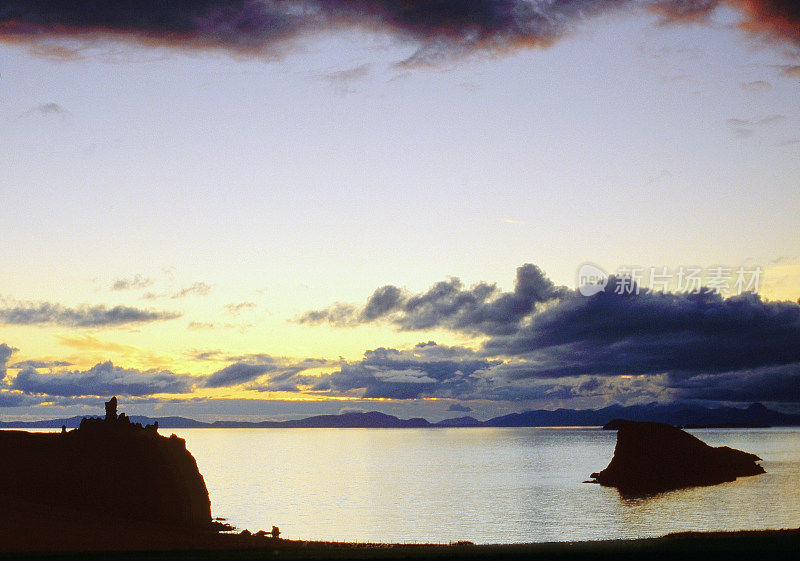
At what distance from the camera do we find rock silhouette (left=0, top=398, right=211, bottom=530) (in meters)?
62.5

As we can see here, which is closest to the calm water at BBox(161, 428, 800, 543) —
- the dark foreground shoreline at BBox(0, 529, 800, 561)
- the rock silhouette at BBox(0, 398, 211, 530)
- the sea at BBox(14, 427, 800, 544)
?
the sea at BBox(14, 427, 800, 544)

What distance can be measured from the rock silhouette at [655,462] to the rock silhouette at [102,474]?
115 m

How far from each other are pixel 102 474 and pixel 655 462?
134 meters

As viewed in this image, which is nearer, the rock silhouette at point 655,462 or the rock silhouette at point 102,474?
the rock silhouette at point 102,474

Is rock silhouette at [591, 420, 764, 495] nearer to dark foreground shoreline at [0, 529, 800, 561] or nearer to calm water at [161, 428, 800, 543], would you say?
calm water at [161, 428, 800, 543]

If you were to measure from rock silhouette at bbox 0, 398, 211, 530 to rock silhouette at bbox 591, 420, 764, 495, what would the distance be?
379 feet

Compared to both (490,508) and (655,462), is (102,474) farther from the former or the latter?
(655,462)

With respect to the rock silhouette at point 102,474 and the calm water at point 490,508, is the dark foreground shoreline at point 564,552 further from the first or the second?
the calm water at point 490,508

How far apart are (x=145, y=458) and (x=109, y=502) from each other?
4.76 m

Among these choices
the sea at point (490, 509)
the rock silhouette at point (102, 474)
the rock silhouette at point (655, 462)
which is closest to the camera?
the rock silhouette at point (102, 474)

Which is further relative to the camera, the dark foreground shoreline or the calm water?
the calm water

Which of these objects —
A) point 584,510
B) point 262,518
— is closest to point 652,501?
point 584,510

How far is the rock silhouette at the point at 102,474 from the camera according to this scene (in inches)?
2461

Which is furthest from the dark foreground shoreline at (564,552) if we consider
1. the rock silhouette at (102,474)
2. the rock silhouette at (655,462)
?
the rock silhouette at (655,462)
